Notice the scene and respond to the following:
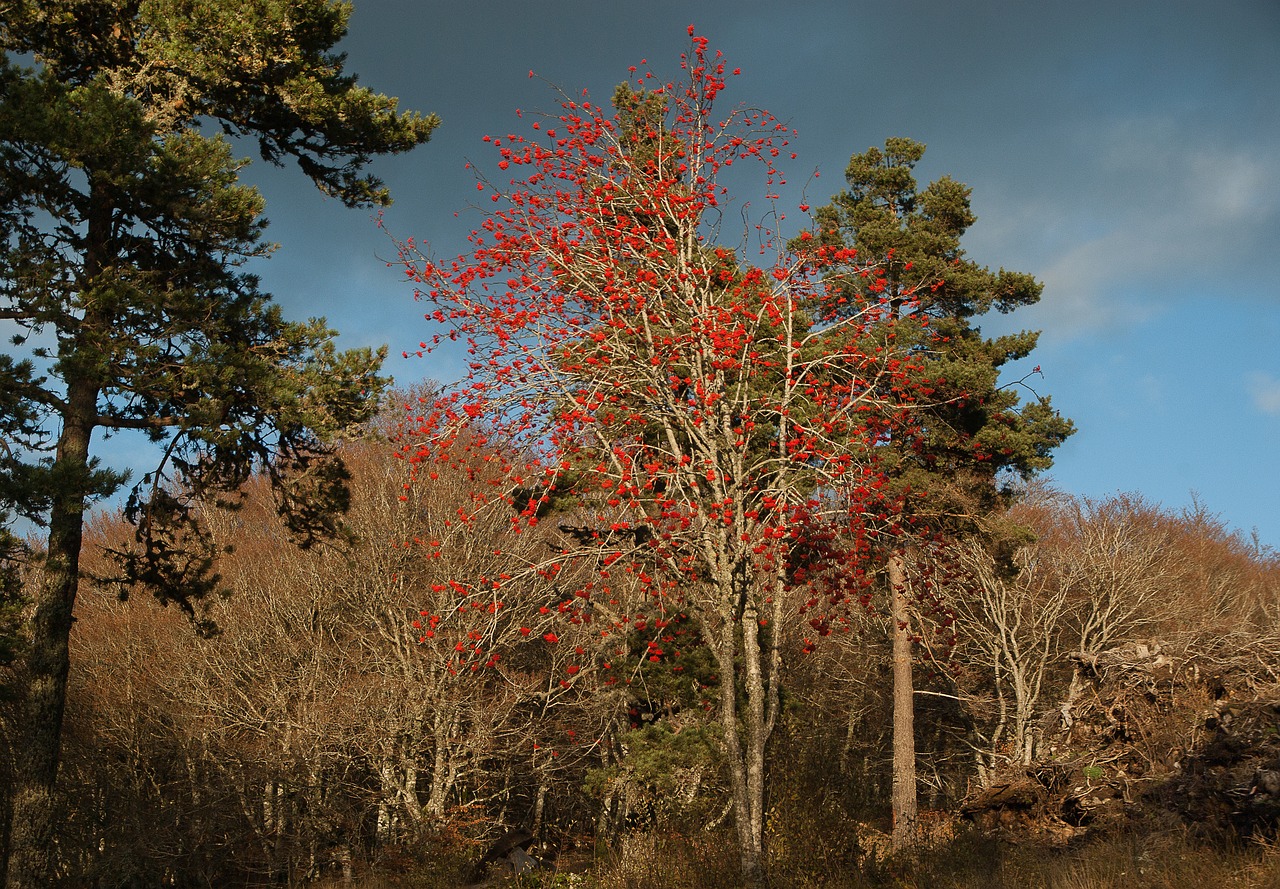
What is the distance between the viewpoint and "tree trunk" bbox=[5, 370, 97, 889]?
10422 millimetres

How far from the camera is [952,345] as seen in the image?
59.8 feet

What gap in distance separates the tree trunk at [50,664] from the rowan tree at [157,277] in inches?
Result: 0.9

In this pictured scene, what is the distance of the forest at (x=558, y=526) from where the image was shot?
9.43 metres

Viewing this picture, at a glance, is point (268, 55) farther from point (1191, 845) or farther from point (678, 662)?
point (1191, 845)

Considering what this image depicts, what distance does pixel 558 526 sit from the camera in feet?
42.0

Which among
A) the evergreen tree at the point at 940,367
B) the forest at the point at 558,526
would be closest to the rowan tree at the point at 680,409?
the forest at the point at 558,526

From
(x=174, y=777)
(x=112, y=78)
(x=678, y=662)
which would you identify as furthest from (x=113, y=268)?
(x=174, y=777)

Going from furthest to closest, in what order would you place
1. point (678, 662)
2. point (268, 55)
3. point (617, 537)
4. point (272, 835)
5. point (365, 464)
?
1. point (365, 464)
2. point (272, 835)
3. point (678, 662)
4. point (268, 55)
5. point (617, 537)

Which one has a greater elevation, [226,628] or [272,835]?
[226,628]

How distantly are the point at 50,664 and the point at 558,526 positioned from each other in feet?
21.1

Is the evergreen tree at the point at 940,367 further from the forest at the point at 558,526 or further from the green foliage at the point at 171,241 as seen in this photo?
the green foliage at the point at 171,241

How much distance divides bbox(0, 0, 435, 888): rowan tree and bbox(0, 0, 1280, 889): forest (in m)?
0.05

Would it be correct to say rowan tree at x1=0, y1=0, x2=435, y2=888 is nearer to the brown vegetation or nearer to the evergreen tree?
the brown vegetation

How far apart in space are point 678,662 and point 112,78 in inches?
449
